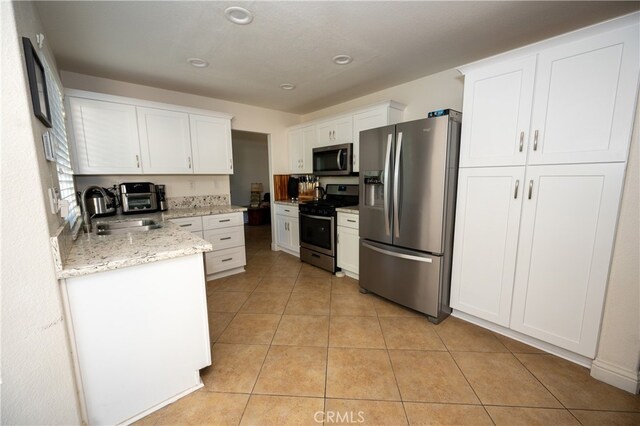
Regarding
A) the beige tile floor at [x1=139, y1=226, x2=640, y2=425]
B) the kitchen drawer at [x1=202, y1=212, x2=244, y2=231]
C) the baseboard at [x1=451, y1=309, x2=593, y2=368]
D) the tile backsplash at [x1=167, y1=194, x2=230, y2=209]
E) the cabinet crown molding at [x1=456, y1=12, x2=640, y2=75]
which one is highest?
the cabinet crown molding at [x1=456, y1=12, x2=640, y2=75]

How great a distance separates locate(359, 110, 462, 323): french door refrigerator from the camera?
1.98 metres

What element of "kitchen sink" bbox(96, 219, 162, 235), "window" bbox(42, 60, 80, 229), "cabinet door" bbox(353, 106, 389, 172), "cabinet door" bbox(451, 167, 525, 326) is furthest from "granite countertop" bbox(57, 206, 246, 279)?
"cabinet door" bbox(353, 106, 389, 172)

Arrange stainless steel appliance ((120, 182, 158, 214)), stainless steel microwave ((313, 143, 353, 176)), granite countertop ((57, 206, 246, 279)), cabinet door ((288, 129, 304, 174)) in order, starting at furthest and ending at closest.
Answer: cabinet door ((288, 129, 304, 174)) < stainless steel microwave ((313, 143, 353, 176)) < stainless steel appliance ((120, 182, 158, 214)) < granite countertop ((57, 206, 246, 279))

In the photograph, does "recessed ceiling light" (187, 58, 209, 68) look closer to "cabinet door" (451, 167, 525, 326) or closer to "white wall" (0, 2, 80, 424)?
"white wall" (0, 2, 80, 424)

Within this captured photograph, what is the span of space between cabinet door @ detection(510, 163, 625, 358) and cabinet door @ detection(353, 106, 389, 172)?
5.31ft

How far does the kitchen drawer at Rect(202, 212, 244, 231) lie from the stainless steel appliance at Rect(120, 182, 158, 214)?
0.67 meters

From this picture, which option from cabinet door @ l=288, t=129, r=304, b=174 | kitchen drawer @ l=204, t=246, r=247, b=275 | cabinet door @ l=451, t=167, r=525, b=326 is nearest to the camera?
cabinet door @ l=451, t=167, r=525, b=326

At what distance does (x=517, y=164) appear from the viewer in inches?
68.2

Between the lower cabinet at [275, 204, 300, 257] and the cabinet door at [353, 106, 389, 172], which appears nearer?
the cabinet door at [353, 106, 389, 172]

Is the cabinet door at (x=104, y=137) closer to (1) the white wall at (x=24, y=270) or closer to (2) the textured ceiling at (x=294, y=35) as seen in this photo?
(2) the textured ceiling at (x=294, y=35)

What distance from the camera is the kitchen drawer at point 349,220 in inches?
112

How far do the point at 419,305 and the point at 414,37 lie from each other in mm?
2281

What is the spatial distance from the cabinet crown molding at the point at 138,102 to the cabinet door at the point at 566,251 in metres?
3.44

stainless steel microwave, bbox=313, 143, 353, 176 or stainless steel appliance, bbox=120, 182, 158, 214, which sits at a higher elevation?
stainless steel microwave, bbox=313, 143, 353, 176
